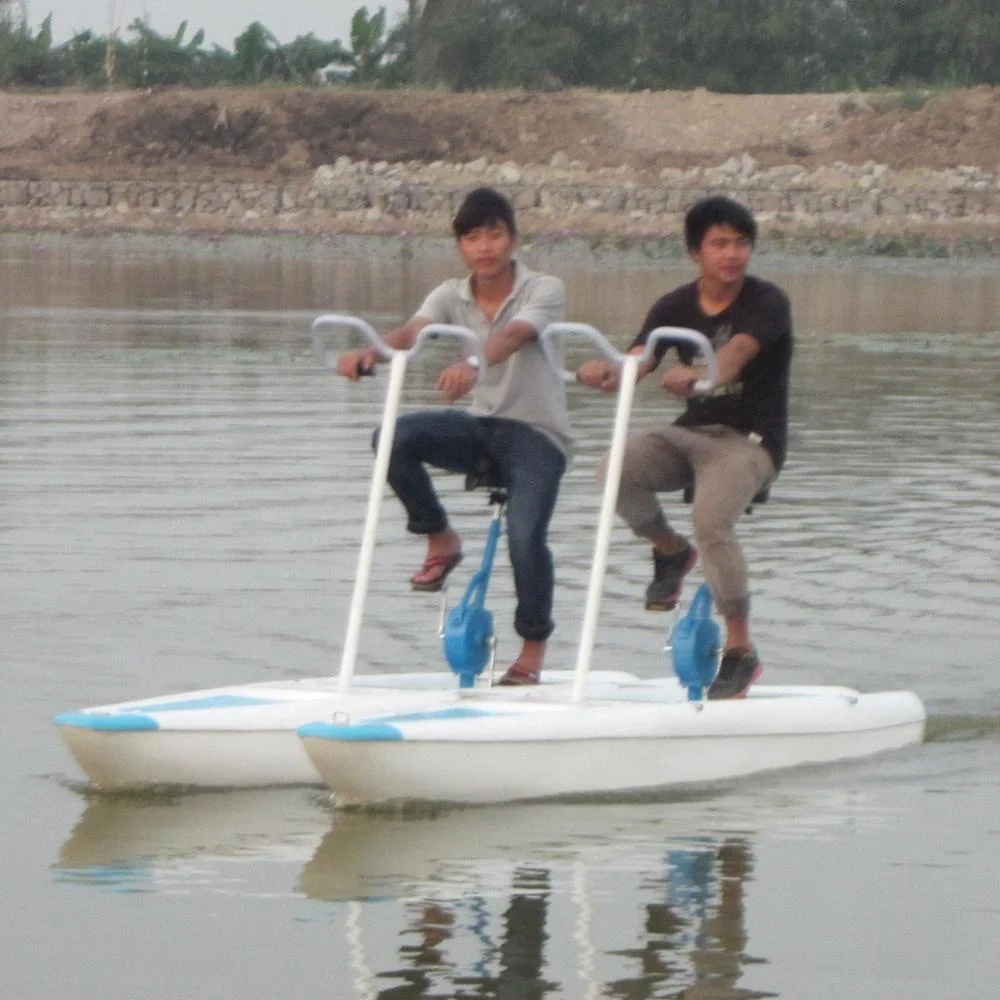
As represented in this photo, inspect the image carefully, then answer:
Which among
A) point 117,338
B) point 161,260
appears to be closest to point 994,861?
point 117,338

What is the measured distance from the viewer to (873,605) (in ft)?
34.1

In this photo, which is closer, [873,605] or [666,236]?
[873,605]

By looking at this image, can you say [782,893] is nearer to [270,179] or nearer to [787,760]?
[787,760]

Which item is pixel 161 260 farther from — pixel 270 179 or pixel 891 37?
pixel 891 37

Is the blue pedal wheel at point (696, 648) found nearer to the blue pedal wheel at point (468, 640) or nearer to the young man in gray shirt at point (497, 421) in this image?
the young man in gray shirt at point (497, 421)

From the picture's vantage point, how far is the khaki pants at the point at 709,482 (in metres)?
7.69

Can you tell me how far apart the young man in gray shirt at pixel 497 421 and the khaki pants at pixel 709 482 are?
23cm

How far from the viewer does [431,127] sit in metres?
71.9

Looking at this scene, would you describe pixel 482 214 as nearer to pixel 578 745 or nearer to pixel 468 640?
pixel 468 640

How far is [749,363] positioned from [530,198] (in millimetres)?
51567

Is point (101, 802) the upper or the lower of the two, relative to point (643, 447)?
lower

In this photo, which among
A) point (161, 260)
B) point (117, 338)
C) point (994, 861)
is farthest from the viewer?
point (161, 260)

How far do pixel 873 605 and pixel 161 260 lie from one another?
37.3 metres

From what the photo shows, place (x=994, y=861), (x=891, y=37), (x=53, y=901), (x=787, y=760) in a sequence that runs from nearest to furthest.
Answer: (x=53, y=901), (x=994, y=861), (x=787, y=760), (x=891, y=37)
